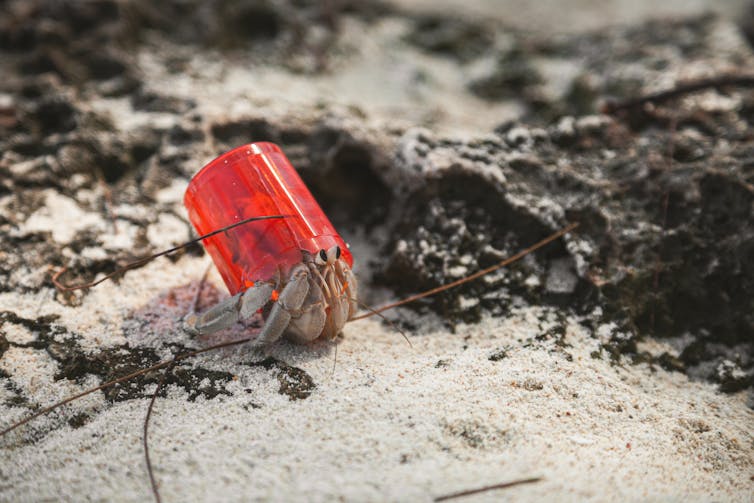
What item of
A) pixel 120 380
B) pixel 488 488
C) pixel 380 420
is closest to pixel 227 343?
pixel 120 380

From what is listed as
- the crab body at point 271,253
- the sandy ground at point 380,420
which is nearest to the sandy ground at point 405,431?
the sandy ground at point 380,420

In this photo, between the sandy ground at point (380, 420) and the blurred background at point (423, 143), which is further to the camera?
the blurred background at point (423, 143)

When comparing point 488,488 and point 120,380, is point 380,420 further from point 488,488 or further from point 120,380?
point 120,380

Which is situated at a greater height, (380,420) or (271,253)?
(271,253)

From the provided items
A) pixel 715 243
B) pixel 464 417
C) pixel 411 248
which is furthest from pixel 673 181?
pixel 464 417

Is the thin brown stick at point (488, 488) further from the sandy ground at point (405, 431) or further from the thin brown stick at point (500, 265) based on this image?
the thin brown stick at point (500, 265)

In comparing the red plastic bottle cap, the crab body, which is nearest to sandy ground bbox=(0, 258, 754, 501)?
the crab body

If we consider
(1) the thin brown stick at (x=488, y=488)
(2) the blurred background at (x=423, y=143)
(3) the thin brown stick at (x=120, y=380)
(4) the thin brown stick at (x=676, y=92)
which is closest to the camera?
(1) the thin brown stick at (x=488, y=488)
